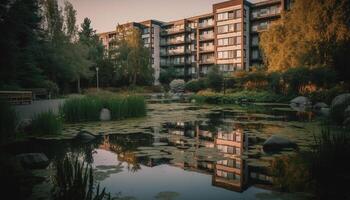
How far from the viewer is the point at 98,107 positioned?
12789 millimetres

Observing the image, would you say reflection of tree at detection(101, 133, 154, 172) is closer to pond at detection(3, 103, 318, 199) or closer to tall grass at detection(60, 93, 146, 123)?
pond at detection(3, 103, 318, 199)

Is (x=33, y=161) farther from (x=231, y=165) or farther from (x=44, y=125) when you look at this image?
(x=231, y=165)

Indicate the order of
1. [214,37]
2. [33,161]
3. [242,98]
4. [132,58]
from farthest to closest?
[214,37] → [132,58] → [242,98] → [33,161]

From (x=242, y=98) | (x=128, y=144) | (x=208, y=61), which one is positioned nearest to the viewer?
(x=128, y=144)

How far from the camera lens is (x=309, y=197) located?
4.13 meters

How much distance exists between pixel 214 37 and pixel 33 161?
55.7 m

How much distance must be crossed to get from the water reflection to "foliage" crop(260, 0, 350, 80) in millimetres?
21714

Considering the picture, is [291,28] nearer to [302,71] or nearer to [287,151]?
[302,71]

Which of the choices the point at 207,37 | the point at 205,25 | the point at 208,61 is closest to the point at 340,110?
the point at 208,61

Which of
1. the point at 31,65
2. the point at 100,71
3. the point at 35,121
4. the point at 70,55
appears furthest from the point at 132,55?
the point at 35,121

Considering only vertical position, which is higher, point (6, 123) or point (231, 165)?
point (6, 123)

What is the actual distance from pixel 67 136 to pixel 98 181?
4552 mm

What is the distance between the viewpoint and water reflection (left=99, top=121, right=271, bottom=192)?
17.2ft

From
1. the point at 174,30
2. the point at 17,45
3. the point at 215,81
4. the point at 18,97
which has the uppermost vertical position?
the point at 174,30
